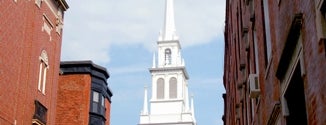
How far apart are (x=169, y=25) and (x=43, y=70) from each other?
81337 mm

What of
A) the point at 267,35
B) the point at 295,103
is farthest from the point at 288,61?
the point at 267,35

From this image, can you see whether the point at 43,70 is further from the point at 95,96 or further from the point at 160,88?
the point at 160,88

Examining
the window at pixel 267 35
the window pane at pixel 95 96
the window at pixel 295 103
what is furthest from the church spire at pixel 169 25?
the window at pixel 295 103

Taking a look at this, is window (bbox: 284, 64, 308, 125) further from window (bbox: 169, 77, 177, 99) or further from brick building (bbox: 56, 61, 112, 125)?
window (bbox: 169, 77, 177, 99)

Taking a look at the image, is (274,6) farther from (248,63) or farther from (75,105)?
(75,105)

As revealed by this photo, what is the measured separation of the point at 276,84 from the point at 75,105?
2491 centimetres

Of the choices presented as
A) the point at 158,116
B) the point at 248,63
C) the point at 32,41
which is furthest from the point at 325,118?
the point at 158,116

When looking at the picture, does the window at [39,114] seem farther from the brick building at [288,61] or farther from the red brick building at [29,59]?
the brick building at [288,61]

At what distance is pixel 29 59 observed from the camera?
26781 mm

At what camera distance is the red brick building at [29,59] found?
24.3 m

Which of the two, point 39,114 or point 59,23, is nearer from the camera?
point 39,114

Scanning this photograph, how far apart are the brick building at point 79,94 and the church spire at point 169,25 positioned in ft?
236

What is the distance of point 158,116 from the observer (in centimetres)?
10788

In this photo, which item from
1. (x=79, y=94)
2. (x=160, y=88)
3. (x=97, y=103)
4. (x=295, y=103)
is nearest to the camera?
(x=295, y=103)
